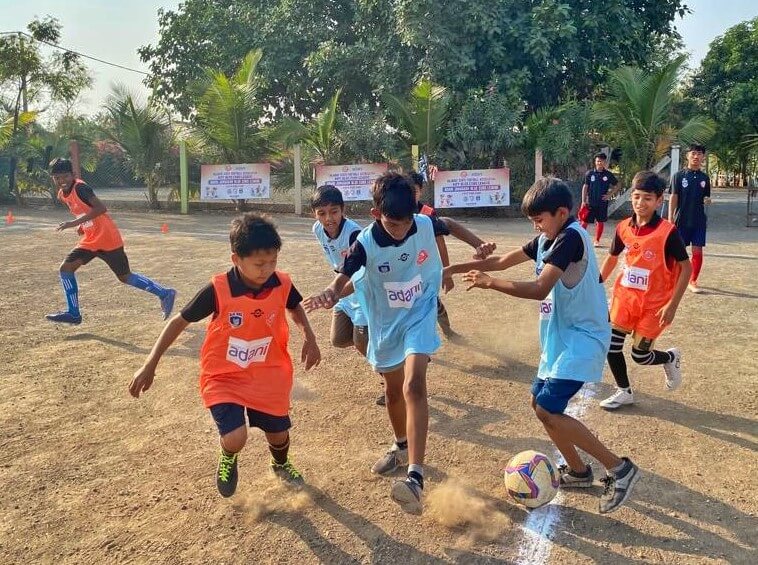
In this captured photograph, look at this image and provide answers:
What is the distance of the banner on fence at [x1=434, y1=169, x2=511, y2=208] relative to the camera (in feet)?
56.6

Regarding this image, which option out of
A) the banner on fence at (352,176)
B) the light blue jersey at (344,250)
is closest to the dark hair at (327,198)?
the light blue jersey at (344,250)

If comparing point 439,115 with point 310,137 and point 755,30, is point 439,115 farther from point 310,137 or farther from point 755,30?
point 755,30

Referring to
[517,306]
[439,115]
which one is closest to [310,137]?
[439,115]

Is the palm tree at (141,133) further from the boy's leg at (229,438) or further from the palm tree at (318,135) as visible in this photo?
the boy's leg at (229,438)

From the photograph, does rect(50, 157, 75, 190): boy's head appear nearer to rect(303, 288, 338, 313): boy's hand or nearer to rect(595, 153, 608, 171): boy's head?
rect(303, 288, 338, 313): boy's hand

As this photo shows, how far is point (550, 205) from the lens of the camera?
324 cm

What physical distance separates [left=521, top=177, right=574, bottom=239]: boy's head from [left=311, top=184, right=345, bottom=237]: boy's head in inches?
58.6

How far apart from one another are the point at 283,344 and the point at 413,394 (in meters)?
0.73

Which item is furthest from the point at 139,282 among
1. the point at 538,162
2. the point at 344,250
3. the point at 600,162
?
the point at 538,162

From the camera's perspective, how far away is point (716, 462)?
3.82m

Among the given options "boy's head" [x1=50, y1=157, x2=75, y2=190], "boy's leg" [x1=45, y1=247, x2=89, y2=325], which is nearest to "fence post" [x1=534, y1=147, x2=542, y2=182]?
"boy's head" [x1=50, y1=157, x2=75, y2=190]

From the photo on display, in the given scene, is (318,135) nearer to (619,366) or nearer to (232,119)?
(232,119)

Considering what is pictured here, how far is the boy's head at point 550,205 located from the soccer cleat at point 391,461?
4.94 feet

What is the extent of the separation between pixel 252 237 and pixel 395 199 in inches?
29.4
